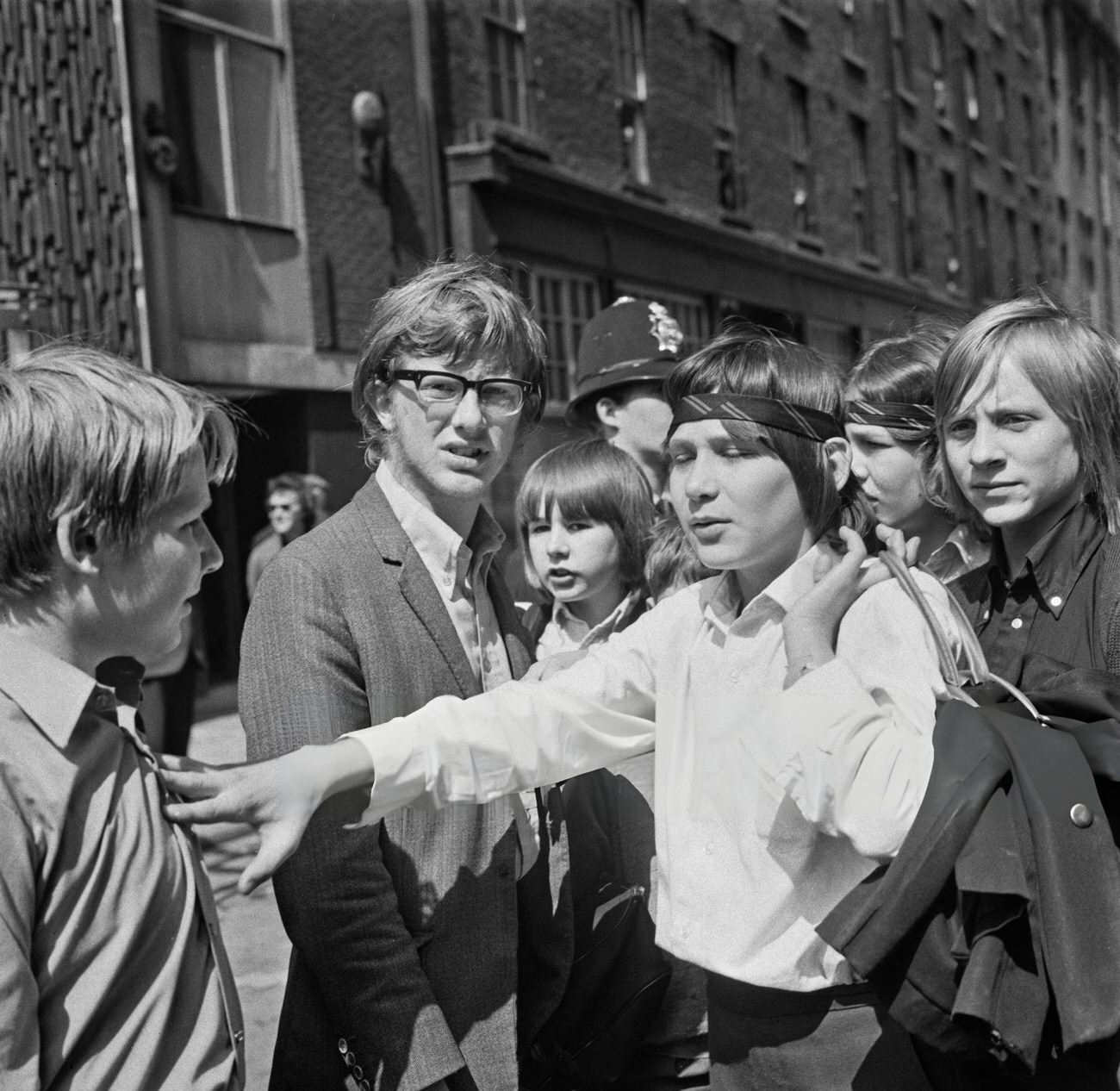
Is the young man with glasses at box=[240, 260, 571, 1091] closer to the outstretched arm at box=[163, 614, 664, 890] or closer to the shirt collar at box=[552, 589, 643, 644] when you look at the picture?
the outstretched arm at box=[163, 614, 664, 890]

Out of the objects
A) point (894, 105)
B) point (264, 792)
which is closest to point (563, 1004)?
point (264, 792)

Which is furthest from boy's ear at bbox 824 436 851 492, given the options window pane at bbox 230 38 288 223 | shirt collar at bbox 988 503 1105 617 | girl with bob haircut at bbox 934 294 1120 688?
window pane at bbox 230 38 288 223

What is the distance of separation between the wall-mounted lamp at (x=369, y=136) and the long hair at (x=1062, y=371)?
10.00m

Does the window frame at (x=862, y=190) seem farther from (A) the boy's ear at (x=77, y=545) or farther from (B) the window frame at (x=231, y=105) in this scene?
(A) the boy's ear at (x=77, y=545)

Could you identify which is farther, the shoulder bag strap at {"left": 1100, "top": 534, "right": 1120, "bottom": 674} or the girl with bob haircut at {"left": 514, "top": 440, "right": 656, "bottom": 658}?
the girl with bob haircut at {"left": 514, "top": 440, "right": 656, "bottom": 658}

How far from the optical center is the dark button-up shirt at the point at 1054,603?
8.00 ft

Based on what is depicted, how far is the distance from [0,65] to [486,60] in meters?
5.63

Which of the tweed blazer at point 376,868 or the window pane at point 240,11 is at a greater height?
the window pane at point 240,11

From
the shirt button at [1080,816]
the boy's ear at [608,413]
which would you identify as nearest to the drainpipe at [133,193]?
the boy's ear at [608,413]

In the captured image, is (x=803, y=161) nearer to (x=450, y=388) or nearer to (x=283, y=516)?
(x=283, y=516)

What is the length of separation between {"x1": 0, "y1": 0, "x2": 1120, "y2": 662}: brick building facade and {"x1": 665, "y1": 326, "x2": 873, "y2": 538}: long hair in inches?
36.6

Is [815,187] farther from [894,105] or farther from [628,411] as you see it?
[628,411]

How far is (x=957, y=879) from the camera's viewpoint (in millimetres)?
1748

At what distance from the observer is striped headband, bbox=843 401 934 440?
332 cm
